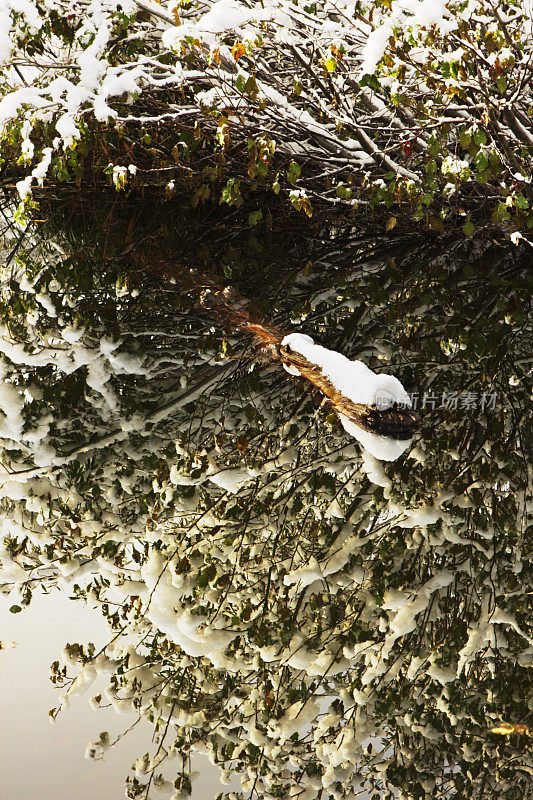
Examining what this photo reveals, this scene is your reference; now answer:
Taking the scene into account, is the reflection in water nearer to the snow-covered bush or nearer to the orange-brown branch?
the orange-brown branch

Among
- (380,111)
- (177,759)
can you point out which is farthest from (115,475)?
(380,111)

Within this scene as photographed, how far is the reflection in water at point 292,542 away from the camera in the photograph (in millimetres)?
3125

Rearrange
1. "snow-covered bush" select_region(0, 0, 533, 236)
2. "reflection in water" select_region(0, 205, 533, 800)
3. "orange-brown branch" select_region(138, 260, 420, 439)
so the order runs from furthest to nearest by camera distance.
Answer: "snow-covered bush" select_region(0, 0, 533, 236) < "reflection in water" select_region(0, 205, 533, 800) < "orange-brown branch" select_region(138, 260, 420, 439)

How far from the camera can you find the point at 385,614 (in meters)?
3.21

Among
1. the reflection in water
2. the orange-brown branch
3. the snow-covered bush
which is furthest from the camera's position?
the snow-covered bush

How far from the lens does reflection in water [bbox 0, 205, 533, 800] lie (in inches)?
123

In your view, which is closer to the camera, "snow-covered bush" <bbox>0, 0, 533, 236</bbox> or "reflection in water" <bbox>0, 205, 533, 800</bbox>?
"reflection in water" <bbox>0, 205, 533, 800</bbox>

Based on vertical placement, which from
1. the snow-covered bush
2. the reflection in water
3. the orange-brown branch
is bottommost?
the reflection in water

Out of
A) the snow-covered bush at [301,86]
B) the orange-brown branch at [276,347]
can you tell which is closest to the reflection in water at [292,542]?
the orange-brown branch at [276,347]

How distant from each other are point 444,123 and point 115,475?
2.54 meters

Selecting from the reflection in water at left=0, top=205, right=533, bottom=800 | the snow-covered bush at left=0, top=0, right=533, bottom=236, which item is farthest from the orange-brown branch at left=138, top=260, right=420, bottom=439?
the snow-covered bush at left=0, top=0, right=533, bottom=236

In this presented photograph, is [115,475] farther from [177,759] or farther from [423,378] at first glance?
[423,378]

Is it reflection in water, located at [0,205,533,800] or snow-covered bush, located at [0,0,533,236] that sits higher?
snow-covered bush, located at [0,0,533,236]

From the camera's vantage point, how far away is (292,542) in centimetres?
346
